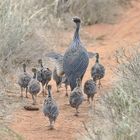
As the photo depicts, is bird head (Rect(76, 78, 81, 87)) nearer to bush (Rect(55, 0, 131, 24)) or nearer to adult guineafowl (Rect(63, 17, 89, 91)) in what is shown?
adult guineafowl (Rect(63, 17, 89, 91))

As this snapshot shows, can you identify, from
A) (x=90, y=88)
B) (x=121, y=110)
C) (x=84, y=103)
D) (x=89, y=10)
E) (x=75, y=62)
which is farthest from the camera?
(x=89, y=10)

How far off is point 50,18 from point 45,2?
85cm

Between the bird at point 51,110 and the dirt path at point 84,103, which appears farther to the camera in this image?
the bird at point 51,110

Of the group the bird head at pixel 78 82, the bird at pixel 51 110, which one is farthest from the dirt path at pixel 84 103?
the bird head at pixel 78 82

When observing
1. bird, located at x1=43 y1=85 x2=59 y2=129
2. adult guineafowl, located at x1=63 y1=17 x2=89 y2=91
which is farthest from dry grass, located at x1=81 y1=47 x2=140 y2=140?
adult guineafowl, located at x1=63 y1=17 x2=89 y2=91

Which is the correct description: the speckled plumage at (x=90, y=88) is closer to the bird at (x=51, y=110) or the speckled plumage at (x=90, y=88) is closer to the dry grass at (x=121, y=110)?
the dry grass at (x=121, y=110)

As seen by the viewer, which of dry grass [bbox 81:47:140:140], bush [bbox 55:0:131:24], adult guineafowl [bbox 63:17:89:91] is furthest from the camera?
bush [bbox 55:0:131:24]

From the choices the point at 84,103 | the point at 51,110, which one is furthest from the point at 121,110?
the point at 84,103

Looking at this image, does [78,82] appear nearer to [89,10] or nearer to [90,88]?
[90,88]

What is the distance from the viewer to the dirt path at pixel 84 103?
9.53 meters

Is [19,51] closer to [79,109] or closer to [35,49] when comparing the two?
[35,49]

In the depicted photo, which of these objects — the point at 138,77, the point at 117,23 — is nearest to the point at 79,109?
the point at 138,77

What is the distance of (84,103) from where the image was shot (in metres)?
11.4

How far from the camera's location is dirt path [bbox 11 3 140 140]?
31.3 feet
